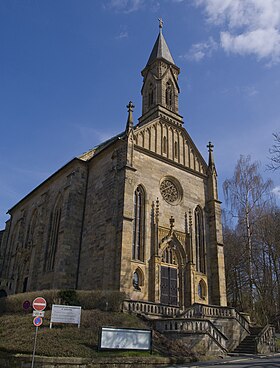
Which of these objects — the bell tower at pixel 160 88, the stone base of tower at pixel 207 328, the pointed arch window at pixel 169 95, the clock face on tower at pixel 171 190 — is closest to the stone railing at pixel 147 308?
the stone base of tower at pixel 207 328

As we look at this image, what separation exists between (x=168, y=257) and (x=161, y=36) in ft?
88.3

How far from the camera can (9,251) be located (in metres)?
39.5

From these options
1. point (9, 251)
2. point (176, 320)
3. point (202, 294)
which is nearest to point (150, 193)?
point (202, 294)

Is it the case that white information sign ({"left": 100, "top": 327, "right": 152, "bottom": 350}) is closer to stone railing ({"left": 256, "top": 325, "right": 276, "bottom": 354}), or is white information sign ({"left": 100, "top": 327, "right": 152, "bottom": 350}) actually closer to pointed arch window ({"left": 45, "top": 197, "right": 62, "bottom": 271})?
stone railing ({"left": 256, "top": 325, "right": 276, "bottom": 354})

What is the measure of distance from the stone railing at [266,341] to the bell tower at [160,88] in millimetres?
19053

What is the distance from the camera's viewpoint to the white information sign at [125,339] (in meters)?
12.8

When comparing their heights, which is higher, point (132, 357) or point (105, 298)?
point (105, 298)

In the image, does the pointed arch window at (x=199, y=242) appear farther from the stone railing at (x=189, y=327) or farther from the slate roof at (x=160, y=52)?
the slate roof at (x=160, y=52)

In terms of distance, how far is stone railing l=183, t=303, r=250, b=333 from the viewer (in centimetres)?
1912

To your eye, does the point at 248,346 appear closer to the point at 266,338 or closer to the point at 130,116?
the point at 266,338

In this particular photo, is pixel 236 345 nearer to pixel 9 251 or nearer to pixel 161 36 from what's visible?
pixel 9 251

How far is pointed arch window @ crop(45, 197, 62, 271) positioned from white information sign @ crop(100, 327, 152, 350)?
52.3ft

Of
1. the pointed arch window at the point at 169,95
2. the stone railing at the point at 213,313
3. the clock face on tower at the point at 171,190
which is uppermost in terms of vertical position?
the pointed arch window at the point at 169,95

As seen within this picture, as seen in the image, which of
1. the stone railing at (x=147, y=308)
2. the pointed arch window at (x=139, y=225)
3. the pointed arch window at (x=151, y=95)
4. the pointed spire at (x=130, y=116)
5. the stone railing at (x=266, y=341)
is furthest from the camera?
the pointed arch window at (x=151, y=95)
